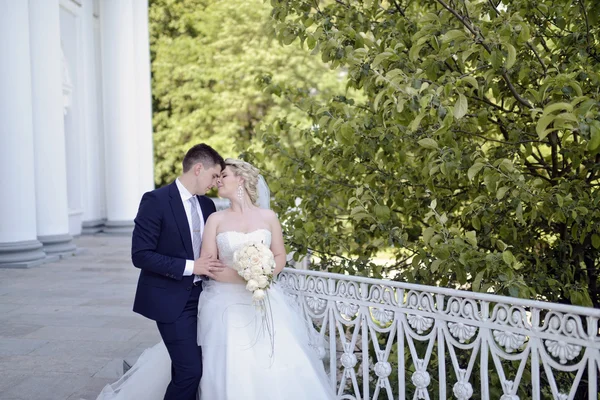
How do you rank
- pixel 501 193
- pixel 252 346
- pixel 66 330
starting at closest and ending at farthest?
pixel 501 193
pixel 252 346
pixel 66 330

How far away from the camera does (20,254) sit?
10648mm

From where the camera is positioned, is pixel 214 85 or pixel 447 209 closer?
pixel 447 209

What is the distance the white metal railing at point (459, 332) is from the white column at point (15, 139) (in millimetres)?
7993

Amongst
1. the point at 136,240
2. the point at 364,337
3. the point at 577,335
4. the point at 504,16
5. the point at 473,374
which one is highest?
the point at 504,16

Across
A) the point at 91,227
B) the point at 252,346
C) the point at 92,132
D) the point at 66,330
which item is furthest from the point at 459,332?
the point at 92,132

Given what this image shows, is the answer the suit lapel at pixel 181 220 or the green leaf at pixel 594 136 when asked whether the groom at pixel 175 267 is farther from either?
the green leaf at pixel 594 136

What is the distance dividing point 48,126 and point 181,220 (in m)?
8.78

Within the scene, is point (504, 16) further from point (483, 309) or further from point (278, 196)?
point (278, 196)

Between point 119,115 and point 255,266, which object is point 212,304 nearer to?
point 255,266

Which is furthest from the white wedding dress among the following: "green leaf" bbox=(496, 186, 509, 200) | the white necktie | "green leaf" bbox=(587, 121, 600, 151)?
"green leaf" bbox=(587, 121, 600, 151)

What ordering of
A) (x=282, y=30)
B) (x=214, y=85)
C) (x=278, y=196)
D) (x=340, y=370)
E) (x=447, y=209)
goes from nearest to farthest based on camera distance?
(x=282, y=30), (x=447, y=209), (x=278, y=196), (x=340, y=370), (x=214, y=85)

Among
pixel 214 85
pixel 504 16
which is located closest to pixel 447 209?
pixel 504 16

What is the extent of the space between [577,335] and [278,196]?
9.45 feet

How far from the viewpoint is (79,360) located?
5.37m
